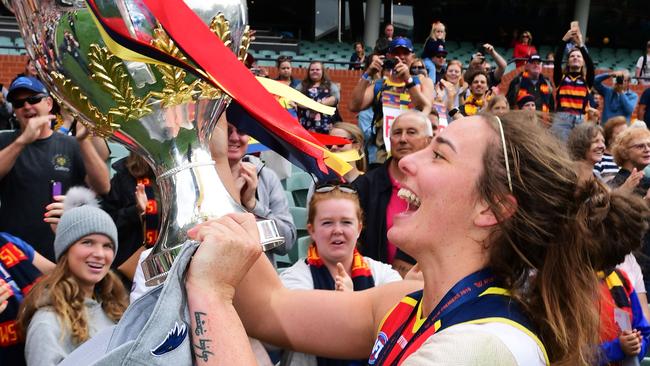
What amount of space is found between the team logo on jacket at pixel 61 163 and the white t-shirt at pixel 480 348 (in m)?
3.00

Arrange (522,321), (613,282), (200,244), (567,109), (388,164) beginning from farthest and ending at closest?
(567,109), (388,164), (613,282), (522,321), (200,244)

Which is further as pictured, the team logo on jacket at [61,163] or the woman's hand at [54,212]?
the team logo on jacket at [61,163]

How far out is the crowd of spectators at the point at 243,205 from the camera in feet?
8.77

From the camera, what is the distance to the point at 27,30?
1.40 meters

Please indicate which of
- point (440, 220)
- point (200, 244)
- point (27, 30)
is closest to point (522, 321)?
point (440, 220)

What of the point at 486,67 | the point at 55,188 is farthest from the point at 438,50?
the point at 55,188

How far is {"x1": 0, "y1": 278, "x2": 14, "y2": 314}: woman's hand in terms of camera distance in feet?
8.94

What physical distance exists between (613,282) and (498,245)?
177 cm

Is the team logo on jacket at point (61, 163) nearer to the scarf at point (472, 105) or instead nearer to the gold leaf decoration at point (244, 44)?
the gold leaf decoration at point (244, 44)

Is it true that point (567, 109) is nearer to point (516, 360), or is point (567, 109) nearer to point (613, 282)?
point (613, 282)

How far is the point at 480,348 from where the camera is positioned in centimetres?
128

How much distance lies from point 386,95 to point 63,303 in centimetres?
332

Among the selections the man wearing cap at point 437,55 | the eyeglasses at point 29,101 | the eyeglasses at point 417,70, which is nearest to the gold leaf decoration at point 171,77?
the eyeglasses at point 29,101

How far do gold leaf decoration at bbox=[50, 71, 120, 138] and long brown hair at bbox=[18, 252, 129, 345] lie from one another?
1531 mm
